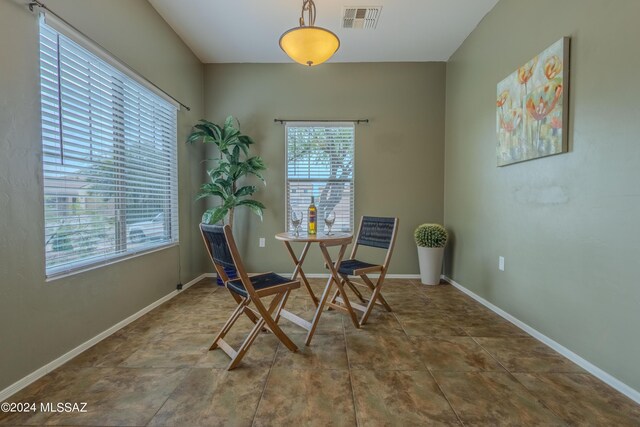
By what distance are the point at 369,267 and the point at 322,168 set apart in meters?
1.80

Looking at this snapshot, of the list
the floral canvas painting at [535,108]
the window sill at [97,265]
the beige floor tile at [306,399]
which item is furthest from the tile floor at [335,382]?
the floral canvas painting at [535,108]

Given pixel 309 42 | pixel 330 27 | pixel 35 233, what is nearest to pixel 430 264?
pixel 309 42

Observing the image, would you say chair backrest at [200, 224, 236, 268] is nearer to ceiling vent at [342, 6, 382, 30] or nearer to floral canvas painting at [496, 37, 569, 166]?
floral canvas painting at [496, 37, 569, 166]

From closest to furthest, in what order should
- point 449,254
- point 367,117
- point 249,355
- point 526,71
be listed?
point 249,355 → point 526,71 → point 449,254 → point 367,117

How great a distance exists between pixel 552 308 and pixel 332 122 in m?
2.92

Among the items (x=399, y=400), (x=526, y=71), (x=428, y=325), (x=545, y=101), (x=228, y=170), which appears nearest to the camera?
(x=399, y=400)

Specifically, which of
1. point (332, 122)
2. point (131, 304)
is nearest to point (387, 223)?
point (332, 122)

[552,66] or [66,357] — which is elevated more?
[552,66]

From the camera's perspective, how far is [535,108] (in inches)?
83.0

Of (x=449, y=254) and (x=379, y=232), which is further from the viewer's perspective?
(x=449, y=254)

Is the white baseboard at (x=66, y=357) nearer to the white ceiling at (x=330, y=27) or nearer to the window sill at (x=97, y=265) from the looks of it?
the window sill at (x=97, y=265)

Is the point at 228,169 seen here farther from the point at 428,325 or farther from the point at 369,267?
the point at 428,325

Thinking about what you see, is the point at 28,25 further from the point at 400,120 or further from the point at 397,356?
the point at 400,120

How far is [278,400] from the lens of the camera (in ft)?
4.72
